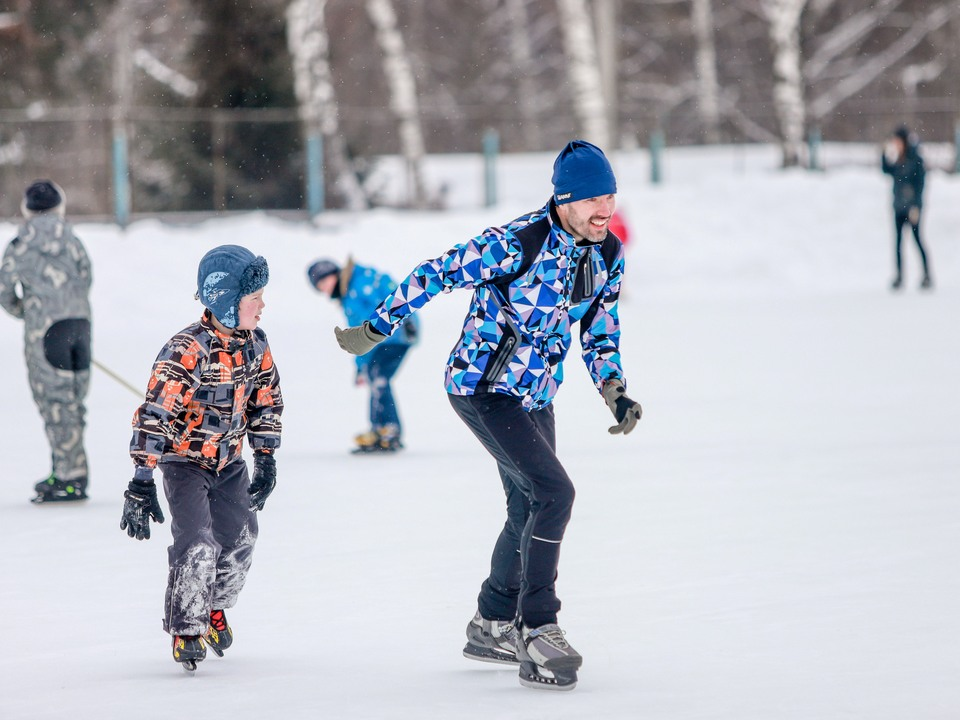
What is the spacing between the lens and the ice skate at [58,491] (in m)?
7.16

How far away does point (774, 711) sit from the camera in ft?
12.5

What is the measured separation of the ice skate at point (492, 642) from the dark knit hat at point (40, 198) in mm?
3623

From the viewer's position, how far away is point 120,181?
18.3 m

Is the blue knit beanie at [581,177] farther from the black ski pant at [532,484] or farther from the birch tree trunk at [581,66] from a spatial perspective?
the birch tree trunk at [581,66]

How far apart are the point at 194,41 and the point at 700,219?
25.1 ft

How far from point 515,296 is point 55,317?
3572 millimetres

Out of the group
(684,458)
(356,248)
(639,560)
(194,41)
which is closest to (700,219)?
(356,248)

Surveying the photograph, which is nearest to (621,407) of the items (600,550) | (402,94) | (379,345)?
(600,550)

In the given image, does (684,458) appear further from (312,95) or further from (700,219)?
(312,95)

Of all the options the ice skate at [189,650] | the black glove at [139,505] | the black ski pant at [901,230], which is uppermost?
the black ski pant at [901,230]

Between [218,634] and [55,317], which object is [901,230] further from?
[218,634]

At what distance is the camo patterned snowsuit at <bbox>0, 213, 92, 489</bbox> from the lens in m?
6.97

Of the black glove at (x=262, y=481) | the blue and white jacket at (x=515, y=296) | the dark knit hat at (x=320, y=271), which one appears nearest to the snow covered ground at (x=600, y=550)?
the black glove at (x=262, y=481)

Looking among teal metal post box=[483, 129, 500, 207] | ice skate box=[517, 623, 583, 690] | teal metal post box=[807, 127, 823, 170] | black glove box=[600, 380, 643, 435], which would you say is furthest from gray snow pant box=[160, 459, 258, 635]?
teal metal post box=[807, 127, 823, 170]
